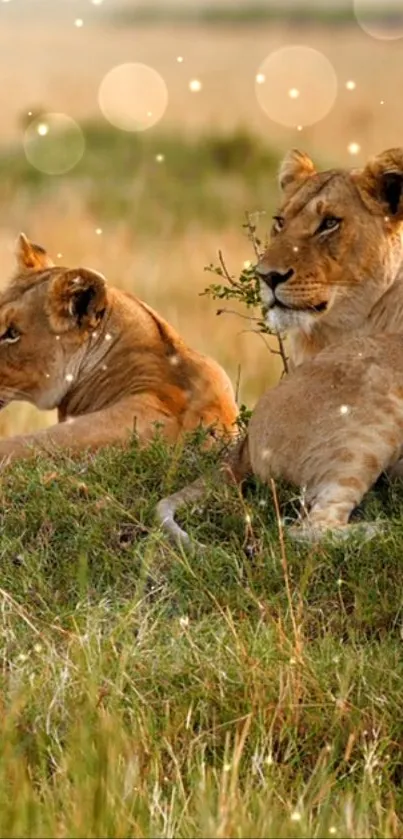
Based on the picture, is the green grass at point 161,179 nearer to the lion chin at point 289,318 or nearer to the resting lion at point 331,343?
the resting lion at point 331,343

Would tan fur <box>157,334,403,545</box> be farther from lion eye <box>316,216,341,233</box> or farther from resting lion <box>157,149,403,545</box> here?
lion eye <box>316,216,341,233</box>

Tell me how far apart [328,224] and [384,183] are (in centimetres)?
21

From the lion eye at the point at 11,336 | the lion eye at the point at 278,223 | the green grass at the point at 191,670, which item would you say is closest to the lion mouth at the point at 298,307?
the lion eye at the point at 278,223

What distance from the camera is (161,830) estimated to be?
10.8 ft

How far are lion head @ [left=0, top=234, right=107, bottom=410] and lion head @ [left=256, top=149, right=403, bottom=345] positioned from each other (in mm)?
776

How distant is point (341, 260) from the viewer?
5.46 m

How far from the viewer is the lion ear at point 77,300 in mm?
6000

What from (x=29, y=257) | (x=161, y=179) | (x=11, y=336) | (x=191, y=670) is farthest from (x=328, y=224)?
(x=161, y=179)

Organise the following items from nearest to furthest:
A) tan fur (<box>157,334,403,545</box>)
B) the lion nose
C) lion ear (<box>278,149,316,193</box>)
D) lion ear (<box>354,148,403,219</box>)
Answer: tan fur (<box>157,334,403,545</box>), the lion nose, lion ear (<box>354,148,403,219</box>), lion ear (<box>278,149,316,193</box>)

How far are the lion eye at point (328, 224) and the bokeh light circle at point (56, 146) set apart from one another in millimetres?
14471

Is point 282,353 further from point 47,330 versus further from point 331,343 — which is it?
point 47,330

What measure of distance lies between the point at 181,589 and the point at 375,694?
767 millimetres

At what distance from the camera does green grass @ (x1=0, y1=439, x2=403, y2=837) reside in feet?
10.7

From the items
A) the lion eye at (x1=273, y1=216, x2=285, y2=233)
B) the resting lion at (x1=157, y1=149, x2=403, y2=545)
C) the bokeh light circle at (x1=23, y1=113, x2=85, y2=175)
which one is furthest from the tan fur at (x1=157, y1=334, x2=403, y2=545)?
the bokeh light circle at (x1=23, y1=113, x2=85, y2=175)
